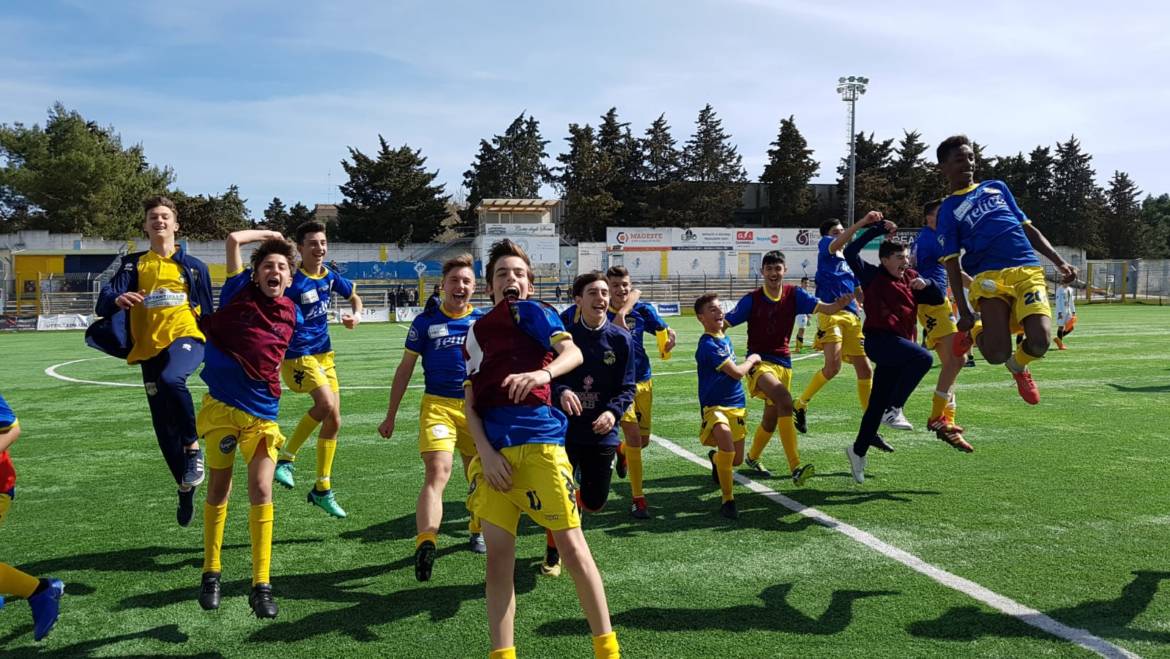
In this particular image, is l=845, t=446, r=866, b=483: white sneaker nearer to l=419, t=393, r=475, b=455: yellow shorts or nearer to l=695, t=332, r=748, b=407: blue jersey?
l=695, t=332, r=748, b=407: blue jersey

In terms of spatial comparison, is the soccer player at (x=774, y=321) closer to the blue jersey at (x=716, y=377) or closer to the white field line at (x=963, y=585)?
the blue jersey at (x=716, y=377)

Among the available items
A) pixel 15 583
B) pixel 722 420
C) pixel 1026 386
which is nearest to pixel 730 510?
pixel 722 420

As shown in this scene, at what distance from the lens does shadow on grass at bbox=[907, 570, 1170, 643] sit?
3.81 m

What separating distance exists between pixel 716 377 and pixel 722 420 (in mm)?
391

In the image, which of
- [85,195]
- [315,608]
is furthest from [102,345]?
[85,195]

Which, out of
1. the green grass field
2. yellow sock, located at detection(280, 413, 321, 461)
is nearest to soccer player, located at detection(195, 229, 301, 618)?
the green grass field

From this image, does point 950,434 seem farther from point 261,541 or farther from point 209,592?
point 209,592

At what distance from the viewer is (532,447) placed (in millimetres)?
3334

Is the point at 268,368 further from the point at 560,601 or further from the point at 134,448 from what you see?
the point at 134,448

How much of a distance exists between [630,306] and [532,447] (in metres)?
3.11

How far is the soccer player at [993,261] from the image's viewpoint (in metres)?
5.57

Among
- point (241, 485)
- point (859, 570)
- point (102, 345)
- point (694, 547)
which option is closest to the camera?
point (859, 570)

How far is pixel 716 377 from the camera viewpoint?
6.40m

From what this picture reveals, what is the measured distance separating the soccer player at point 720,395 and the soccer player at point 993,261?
1752mm
